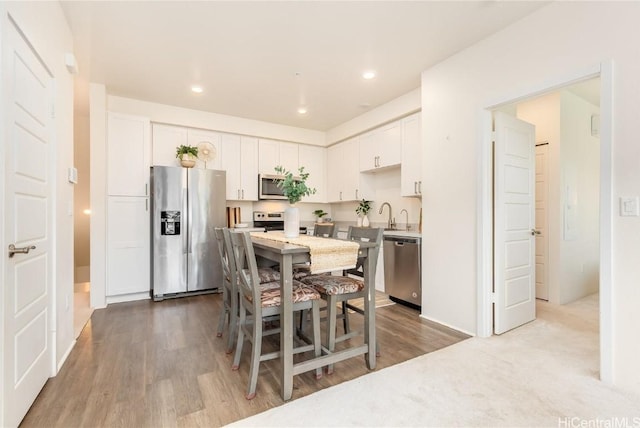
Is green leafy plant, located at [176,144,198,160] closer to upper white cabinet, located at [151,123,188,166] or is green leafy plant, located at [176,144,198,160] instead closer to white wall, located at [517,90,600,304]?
upper white cabinet, located at [151,123,188,166]

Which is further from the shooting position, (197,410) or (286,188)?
(286,188)

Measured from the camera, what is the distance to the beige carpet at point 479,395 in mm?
1584

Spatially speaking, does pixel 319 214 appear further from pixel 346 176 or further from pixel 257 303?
pixel 257 303

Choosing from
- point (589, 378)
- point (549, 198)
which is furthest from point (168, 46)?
point (549, 198)

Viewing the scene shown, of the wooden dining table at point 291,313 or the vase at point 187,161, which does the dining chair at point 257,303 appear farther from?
the vase at point 187,161

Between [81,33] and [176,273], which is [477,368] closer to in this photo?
[176,273]

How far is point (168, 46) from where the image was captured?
2.72 metres

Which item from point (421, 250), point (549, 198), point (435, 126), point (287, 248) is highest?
point (435, 126)

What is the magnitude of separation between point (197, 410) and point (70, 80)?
8.94ft

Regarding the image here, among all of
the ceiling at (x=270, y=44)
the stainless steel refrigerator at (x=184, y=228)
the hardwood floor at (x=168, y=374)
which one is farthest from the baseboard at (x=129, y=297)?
the ceiling at (x=270, y=44)

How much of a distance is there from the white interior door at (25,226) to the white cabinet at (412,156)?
3471 mm

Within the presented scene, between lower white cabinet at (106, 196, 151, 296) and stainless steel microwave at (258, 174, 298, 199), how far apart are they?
64.8 inches

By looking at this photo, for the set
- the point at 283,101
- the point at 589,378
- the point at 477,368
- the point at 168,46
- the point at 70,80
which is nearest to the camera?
the point at 589,378

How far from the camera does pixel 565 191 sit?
3695mm
